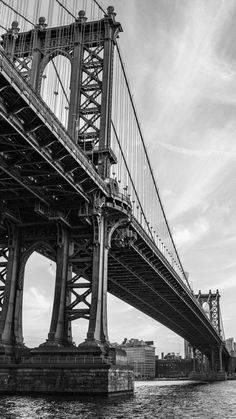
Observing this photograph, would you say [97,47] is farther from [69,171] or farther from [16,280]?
[16,280]

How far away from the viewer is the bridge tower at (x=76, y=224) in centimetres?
3806

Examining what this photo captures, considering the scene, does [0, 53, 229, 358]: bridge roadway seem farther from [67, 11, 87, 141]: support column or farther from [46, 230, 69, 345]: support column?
[67, 11, 87, 141]: support column

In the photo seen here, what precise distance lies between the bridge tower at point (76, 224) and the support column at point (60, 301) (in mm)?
74

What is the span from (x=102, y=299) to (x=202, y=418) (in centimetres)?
1593

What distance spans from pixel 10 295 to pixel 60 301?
4600mm

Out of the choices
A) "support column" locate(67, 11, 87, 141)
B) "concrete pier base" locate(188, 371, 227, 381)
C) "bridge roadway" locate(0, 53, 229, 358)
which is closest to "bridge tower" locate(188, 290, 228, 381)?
"concrete pier base" locate(188, 371, 227, 381)

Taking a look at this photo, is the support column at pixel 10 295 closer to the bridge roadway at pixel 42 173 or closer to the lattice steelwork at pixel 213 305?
the bridge roadway at pixel 42 173

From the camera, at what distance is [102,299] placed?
38938mm

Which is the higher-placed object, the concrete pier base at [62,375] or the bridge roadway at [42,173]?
the bridge roadway at [42,173]

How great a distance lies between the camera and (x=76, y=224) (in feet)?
140

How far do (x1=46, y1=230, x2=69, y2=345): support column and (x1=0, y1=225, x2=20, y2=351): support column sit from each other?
13.0 ft

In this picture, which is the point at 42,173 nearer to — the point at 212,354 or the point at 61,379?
the point at 61,379

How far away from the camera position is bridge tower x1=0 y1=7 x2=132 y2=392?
125 ft

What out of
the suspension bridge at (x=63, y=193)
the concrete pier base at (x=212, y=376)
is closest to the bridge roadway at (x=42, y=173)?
the suspension bridge at (x=63, y=193)
